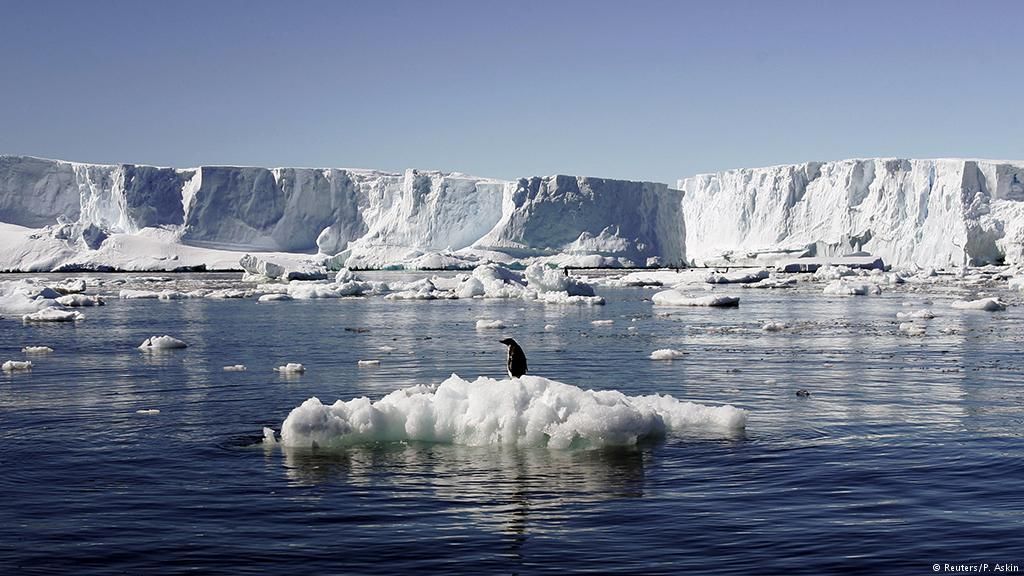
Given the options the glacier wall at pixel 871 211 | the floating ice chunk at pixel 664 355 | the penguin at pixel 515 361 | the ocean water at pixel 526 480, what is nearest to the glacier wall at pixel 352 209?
the glacier wall at pixel 871 211

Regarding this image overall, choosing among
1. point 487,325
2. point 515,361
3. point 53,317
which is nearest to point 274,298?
point 53,317

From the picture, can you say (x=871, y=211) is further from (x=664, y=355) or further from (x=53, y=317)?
(x=664, y=355)

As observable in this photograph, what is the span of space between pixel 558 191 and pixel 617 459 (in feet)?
289

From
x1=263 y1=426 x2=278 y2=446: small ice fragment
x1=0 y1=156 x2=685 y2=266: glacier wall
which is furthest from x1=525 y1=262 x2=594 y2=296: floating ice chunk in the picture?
x1=0 y1=156 x2=685 y2=266: glacier wall

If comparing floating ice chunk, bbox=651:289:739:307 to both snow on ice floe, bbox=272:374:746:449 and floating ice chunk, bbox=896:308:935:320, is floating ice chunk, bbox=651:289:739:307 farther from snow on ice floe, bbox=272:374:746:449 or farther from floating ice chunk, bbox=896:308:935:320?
snow on ice floe, bbox=272:374:746:449

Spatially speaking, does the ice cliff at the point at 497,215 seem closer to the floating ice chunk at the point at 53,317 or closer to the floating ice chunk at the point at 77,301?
the floating ice chunk at the point at 77,301

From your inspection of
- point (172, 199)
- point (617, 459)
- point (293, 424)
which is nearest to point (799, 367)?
point (617, 459)

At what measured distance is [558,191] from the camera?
317ft

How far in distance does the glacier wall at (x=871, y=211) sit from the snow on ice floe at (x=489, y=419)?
6777 centimetres

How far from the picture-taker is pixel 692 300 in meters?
36.9

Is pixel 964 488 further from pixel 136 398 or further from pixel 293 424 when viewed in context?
pixel 136 398

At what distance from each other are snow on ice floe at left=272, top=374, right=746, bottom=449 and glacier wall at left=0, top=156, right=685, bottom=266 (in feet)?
274

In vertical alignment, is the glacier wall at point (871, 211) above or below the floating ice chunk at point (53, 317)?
above

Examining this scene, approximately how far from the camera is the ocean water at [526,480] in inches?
253
